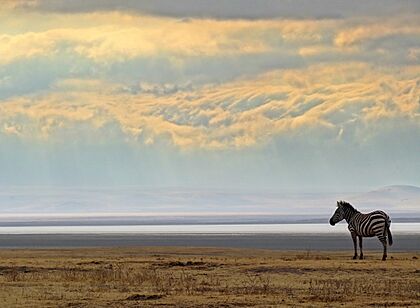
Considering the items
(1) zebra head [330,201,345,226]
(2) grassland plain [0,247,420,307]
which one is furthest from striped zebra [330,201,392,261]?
(2) grassland plain [0,247,420,307]

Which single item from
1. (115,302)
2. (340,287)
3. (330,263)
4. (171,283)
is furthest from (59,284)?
(330,263)

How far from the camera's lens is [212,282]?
44000 mm

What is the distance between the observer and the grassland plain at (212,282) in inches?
1458

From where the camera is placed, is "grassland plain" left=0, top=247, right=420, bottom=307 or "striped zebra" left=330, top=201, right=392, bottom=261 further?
"striped zebra" left=330, top=201, right=392, bottom=261

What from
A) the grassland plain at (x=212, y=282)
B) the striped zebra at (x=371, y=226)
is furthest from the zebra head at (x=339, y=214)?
the grassland plain at (x=212, y=282)

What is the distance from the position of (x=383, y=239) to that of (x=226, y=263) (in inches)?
333

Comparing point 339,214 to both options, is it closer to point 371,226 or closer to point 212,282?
point 371,226

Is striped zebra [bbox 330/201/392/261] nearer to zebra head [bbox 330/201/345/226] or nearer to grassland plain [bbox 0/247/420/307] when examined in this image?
zebra head [bbox 330/201/345/226]

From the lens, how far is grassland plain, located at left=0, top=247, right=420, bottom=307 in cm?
3703

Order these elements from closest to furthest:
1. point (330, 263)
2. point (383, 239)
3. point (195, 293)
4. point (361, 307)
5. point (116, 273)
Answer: point (361, 307)
point (195, 293)
point (116, 273)
point (330, 263)
point (383, 239)

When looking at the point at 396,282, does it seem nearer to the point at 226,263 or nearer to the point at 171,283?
the point at 171,283

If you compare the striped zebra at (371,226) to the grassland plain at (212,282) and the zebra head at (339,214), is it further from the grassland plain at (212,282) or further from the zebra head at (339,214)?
the grassland plain at (212,282)

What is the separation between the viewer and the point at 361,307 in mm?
35062

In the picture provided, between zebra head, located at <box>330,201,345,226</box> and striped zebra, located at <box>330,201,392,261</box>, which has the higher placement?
zebra head, located at <box>330,201,345,226</box>
